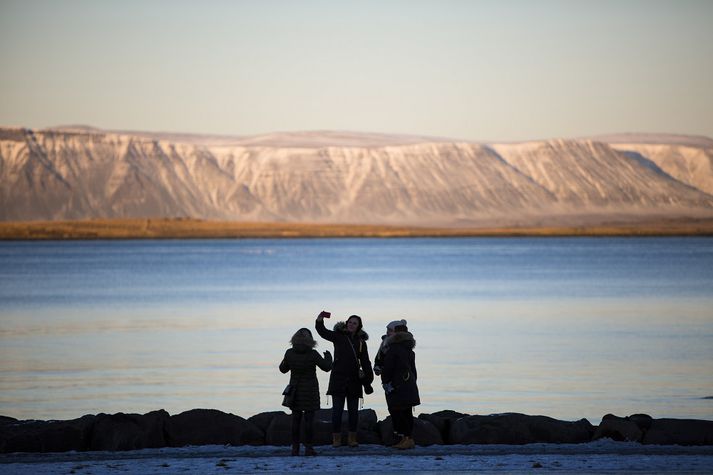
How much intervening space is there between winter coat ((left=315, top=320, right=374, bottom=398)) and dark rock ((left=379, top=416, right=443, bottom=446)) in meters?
0.56

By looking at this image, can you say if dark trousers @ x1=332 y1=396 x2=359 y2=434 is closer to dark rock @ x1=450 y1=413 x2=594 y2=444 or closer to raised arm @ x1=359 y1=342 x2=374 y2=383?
raised arm @ x1=359 y1=342 x2=374 y2=383

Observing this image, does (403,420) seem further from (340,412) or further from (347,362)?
(347,362)

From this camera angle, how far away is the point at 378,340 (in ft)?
98.7

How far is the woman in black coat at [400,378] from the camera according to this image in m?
12.6

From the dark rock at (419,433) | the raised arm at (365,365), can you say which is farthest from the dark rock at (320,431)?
the raised arm at (365,365)

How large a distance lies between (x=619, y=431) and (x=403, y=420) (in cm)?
244

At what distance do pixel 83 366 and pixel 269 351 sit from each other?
428 centimetres

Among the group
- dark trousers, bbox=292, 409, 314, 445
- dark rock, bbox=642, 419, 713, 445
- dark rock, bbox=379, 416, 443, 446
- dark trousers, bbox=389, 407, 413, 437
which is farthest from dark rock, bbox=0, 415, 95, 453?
dark rock, bbox=642, 419, 713, 445

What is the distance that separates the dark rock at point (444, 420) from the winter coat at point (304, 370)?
1.72 metres

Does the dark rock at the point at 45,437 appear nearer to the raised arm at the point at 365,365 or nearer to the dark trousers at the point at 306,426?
the dark trousers at the point at 306,426

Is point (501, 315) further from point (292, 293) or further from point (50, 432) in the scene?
point (50, 432)

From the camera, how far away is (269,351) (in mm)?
27891

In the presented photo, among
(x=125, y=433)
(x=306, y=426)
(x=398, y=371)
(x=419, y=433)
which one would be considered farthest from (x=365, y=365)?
(x=125, y=433)

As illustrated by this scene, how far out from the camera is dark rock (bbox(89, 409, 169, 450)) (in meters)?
13.1
